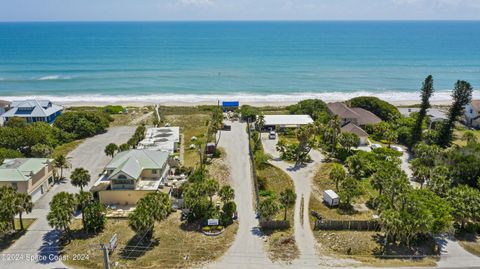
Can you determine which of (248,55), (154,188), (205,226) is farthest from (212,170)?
(248,55)

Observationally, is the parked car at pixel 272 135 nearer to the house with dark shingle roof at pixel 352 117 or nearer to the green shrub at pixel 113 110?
the house with dark shingle roof at pixel 352 117

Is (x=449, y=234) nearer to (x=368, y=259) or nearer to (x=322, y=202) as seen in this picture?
(x=368, y=259)

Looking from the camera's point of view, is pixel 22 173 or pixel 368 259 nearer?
pixel 368 259

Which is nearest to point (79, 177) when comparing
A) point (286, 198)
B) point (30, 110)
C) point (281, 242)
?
point (286, 198)

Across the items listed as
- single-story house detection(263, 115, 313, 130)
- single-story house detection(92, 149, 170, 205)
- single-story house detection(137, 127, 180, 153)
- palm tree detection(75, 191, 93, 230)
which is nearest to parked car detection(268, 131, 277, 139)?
single-story house detection(263, 115, 313, 130)

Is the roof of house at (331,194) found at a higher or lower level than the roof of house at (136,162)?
lower

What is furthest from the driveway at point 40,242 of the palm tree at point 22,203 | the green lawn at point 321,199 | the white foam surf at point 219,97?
the white foam surf at point 219,97
